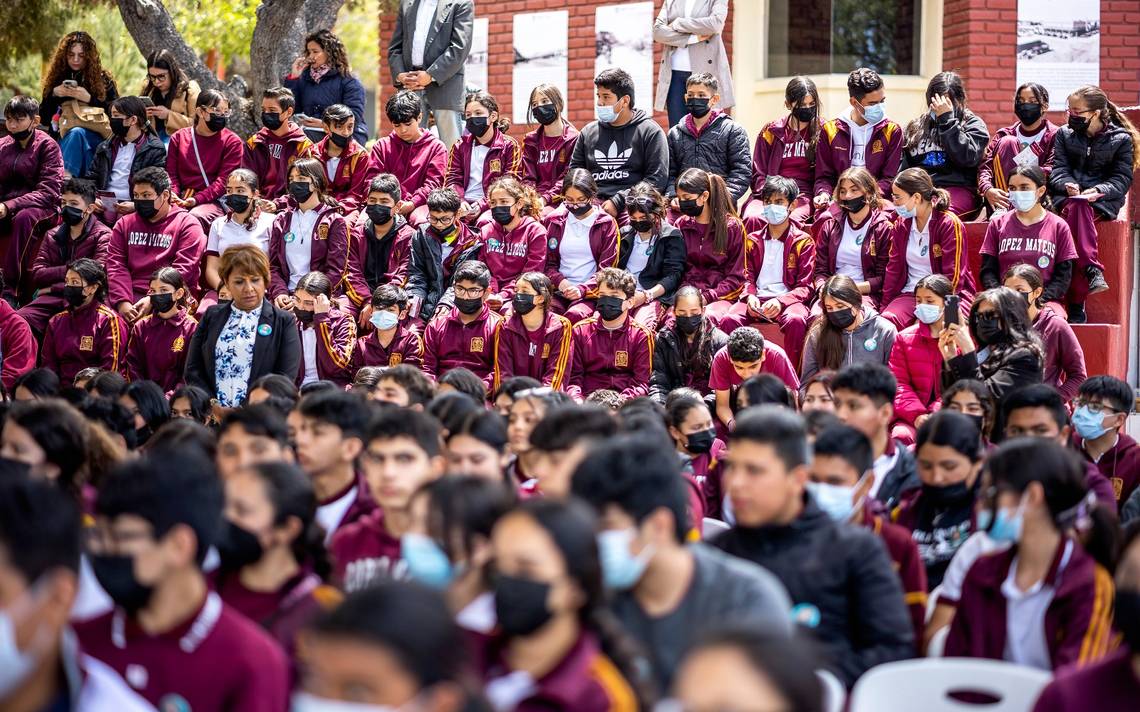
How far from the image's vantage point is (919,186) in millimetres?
8938

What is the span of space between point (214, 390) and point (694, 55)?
5.10 m

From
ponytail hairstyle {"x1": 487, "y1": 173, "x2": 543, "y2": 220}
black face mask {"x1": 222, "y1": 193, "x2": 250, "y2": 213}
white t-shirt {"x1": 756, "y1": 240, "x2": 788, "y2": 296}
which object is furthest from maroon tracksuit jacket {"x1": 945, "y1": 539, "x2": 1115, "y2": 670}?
black face mask {"x1": 222, "y1": 193, "x2": 250, "y2": 213}

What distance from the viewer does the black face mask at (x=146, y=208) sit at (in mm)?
9734

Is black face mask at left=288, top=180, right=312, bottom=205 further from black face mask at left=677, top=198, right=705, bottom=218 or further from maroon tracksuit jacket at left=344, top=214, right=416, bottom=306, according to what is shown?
black face mask at left=677, top=198, right=705, bottom=218

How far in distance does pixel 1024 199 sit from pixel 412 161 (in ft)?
15.0

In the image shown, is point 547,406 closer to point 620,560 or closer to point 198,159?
point 620,560

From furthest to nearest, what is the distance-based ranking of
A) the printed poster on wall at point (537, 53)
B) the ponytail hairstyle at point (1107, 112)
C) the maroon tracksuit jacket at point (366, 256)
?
1. the printed poster on wall at point (537, 53)
2. the maroon tracksuit jacket at point (366, 256)
3. the ponytail hairstyle at point (1107, 112)

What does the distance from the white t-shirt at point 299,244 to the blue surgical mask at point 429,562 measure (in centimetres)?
663

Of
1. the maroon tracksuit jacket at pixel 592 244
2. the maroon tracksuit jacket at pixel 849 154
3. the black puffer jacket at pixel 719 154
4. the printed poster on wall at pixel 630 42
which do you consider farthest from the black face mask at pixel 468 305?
the printed poster on wall at pixel 630 42

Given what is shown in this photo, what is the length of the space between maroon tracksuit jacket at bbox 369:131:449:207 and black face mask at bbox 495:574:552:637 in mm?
8090

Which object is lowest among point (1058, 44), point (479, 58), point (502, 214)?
point (502, 214)

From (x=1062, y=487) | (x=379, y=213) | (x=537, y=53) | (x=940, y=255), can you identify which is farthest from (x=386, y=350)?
(x=537, y=53)

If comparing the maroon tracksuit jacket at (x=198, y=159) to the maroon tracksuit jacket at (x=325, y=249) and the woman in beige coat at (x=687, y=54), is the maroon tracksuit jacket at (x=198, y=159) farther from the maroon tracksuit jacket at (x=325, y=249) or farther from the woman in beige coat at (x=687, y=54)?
the woman in beige coat at (x=687, y=54)

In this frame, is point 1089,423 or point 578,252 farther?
point 578,252
